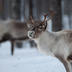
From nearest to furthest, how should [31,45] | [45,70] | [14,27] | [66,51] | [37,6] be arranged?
1. [66,51]
2. [45,70]
3. [14,27]
4. [31,45]
5. [37,6]

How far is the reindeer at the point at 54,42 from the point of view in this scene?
2.93 m

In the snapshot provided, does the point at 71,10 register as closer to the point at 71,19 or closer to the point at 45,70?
the point at 71,19

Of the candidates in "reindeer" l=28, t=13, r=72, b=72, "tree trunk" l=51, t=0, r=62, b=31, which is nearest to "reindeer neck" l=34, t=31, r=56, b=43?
"reindeer" l=28, t=13, r=72, b=72

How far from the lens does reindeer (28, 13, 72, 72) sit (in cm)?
293

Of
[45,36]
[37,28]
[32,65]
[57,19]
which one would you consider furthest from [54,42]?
[57,19]

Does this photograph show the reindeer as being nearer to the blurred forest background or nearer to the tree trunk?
the tree trunk

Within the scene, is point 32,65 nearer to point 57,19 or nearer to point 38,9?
point 57,19

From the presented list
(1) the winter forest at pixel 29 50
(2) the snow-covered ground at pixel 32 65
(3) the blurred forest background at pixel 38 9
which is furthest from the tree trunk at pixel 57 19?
(3) the blurred forest background at pixel 38 9

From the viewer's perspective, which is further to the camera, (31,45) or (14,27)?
(31,45)

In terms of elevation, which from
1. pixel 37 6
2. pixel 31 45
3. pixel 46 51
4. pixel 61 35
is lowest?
pixel 31 45

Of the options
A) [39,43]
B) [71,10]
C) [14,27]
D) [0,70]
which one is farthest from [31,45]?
[39,43]

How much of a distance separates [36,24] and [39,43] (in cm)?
32

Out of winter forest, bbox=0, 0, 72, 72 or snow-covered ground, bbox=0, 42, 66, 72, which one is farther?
winter forest, bbox=0, 0, 72, 72

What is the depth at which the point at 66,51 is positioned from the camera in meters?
2.94
